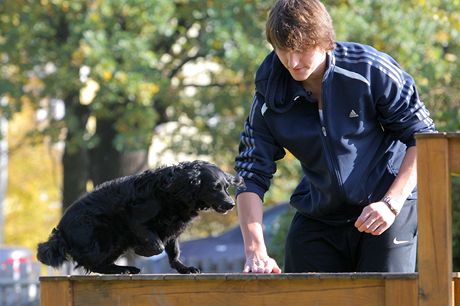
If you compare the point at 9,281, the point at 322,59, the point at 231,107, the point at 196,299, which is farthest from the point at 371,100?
the point at 231,107

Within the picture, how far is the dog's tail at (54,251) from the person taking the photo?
4.42m

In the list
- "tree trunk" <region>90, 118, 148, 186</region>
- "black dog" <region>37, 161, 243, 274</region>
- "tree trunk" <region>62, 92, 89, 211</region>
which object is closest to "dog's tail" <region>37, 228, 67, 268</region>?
"black dog" <region>37, 161, 243, 274</region>

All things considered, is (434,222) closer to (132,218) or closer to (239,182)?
(239,182)

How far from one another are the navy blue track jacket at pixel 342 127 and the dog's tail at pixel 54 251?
0.89m

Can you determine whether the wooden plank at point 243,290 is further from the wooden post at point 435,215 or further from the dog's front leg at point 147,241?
the dog's front leg at point 147,241

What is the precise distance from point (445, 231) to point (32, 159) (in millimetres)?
26822

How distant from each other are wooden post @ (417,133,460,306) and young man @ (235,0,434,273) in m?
0.46

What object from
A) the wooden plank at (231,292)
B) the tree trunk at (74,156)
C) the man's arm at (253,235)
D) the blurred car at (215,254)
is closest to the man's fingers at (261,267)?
the man's arm at (253,235)

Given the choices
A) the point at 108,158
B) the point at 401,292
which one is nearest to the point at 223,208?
the point at 401,292

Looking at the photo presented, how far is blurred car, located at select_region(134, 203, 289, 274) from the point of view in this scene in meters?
14.9

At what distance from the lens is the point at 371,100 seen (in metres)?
4.00

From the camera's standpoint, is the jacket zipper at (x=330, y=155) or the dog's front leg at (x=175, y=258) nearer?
the jacket zipper at (x=330, y=155)

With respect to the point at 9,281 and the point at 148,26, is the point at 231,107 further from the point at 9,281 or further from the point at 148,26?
the point at 9,281

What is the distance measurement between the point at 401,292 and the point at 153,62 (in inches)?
522
